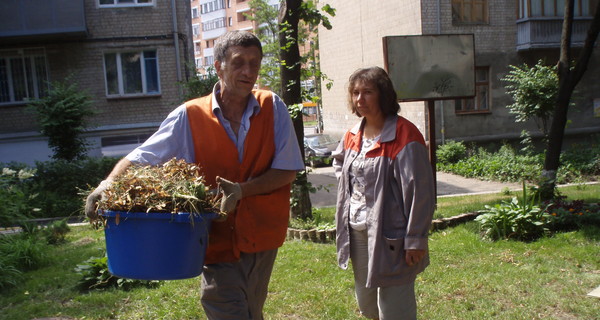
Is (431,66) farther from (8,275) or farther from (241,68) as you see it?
(8,275)

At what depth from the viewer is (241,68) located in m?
3.00

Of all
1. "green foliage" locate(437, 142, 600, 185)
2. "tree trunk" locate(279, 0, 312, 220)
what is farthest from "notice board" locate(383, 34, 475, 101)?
"green foliage" locate(437, 142, 600, 185)

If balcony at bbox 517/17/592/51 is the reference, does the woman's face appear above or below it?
below

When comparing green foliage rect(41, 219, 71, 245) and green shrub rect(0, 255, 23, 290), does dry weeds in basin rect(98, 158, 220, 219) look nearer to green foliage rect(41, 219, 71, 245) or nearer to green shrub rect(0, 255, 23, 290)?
green shrub rect(0, 255, 23, 290)

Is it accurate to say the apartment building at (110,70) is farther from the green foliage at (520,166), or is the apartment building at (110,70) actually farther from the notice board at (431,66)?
the notice board at (431,66)

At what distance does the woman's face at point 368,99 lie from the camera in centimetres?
365

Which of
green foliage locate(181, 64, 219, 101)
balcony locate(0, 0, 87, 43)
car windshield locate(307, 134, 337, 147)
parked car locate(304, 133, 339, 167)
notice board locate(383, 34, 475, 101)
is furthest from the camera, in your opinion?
car windshield locate(307, 134, 337, 147)

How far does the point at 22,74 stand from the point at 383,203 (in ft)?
58.5

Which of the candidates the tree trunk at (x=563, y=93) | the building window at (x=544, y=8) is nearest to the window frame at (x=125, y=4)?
the tree trunk at (x=563, y=93)

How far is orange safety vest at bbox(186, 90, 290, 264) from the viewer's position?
298 cm

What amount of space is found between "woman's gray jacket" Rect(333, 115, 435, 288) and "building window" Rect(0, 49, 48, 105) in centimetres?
1712

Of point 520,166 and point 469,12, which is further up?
point 469,12

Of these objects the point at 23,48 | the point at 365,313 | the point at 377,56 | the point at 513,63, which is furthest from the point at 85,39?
the point at 365,313

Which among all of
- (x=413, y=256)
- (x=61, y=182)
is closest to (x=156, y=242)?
(x=413, y=256)
